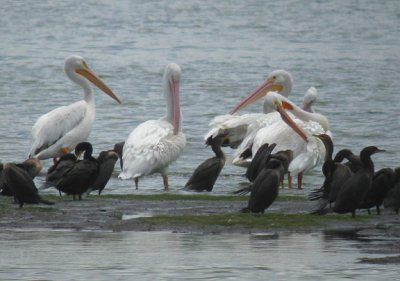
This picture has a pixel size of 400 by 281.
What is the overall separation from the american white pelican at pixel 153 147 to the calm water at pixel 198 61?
0.28m

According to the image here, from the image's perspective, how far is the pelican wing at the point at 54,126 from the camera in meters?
15.8

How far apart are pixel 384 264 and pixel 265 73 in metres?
22.5

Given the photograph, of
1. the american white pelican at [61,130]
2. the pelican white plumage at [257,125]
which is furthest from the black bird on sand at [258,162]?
the american white pelican at [61,130]

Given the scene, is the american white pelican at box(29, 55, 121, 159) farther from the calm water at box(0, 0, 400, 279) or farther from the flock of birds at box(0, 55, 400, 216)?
the calm water at box(0, 0, 400, 279)

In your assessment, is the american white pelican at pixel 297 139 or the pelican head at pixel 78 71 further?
the pelican head at pixel 78 71

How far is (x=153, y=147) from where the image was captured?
47.8ft

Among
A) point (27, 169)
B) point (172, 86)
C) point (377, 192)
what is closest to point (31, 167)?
point (27, 169)

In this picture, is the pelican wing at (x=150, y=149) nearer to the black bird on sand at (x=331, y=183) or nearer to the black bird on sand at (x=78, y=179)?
the black bird on sand at (x=78, y=179)

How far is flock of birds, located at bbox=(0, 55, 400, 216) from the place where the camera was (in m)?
11.7

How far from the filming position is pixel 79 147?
1357 centimetres

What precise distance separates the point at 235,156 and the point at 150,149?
1.43 meters

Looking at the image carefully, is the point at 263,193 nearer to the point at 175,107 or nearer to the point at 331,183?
the point at 331,183

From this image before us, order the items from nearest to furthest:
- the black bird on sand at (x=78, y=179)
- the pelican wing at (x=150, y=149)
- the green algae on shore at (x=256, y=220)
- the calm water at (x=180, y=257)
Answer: the calm water at (x=180, y=257)
the green algae on shore at (x=256, y=220)
the black bird on sand at (x=78, y=179)
the pelican wing at (x=150, y=149)

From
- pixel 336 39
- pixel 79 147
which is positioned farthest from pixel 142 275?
pixel 336 39
